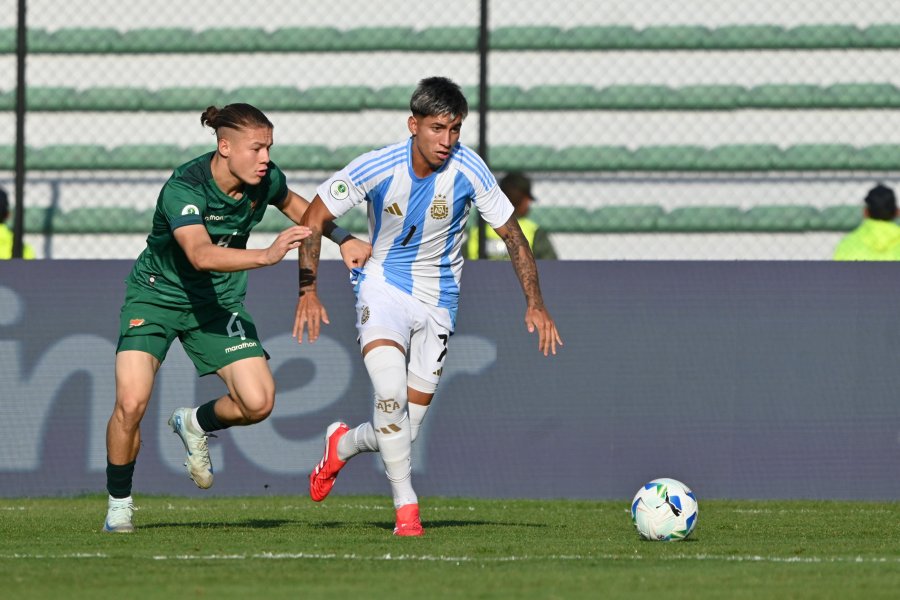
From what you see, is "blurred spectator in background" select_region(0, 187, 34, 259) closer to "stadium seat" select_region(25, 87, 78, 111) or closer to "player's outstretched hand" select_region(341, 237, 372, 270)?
"stadium seat" select_region(25, 87, 78, 111)

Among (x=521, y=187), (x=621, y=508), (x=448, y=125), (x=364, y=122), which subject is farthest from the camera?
(x=364, y=122)

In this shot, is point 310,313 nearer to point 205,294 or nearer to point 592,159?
point 205,294

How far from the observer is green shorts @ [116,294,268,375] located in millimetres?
7793

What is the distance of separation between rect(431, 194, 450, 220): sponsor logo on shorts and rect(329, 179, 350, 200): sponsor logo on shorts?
43 centimetres

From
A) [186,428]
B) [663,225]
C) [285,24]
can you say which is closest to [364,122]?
[285,24]

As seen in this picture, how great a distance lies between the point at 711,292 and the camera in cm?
1077

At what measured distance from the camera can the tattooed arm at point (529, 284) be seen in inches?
295

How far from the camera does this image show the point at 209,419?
26.8 ft

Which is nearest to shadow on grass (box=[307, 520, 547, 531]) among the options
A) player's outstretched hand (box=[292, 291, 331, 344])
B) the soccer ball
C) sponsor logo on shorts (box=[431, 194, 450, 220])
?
the soccer ball

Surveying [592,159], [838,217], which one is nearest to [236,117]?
[592,159]

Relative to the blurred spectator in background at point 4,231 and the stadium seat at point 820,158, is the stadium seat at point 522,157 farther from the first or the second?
the blurred spectator in background at point 4,231

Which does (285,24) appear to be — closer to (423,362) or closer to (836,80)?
(836,80)

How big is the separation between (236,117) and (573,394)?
12.6 ft

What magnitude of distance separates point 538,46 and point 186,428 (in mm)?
9202
